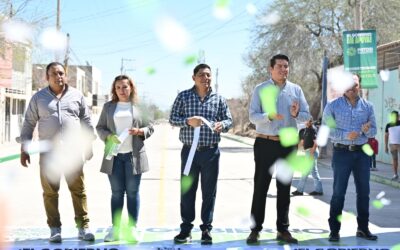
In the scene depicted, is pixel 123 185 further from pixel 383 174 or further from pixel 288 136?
pixel 383 174

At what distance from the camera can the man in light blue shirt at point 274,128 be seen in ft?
20.4

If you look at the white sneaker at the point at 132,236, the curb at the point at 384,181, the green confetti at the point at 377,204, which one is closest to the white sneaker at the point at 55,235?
the white sneaker at the point at 132,236

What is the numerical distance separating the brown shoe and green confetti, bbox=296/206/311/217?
7.50 ft

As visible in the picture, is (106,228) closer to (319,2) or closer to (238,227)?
(238,227)

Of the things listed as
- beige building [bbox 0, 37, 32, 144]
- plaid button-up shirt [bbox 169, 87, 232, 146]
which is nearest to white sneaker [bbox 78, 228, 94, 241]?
plaid button-up shirt [bbox 169, 87, 232, 146]

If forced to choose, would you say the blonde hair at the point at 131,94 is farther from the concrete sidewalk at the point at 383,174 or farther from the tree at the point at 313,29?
the tree at the point at 313,29

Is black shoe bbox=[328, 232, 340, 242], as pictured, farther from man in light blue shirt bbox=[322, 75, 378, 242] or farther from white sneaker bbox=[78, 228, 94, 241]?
white sneaker bbox=[78, 228, 94, 241]

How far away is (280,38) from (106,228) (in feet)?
87.2

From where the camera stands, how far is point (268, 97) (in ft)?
20.8

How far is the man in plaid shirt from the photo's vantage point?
6.19m

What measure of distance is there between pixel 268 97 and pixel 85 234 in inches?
99.6

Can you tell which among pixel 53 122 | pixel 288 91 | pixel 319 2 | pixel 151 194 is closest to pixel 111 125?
pixel 53 122

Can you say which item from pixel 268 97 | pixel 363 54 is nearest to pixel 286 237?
pixel 268 97

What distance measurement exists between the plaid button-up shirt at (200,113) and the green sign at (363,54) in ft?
36.9
